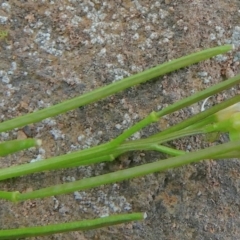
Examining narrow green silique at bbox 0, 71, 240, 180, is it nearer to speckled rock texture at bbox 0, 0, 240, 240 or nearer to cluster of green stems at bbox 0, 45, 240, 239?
cluster of green stems at bbox 0, 45, 240, 239

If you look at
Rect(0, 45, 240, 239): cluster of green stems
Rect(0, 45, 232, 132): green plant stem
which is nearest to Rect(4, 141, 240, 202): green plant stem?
Rect(0, 45, 240, 239): cluster of green stems

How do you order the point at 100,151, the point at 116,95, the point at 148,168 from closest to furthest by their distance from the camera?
the point at 148,168 < the point at 100,151 < the point at 116,95

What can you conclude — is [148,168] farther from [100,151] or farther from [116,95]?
[116,95]

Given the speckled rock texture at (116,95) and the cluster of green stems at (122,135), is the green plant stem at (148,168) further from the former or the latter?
the speckled rock texture at (116,95)

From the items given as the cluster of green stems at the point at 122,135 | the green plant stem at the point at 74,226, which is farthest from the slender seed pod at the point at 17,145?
the green plant stem at the point at 74,226

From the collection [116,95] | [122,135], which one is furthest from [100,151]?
[116,95]

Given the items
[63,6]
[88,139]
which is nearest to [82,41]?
[63,6]

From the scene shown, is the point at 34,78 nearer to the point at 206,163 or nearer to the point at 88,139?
the point at 88,139
